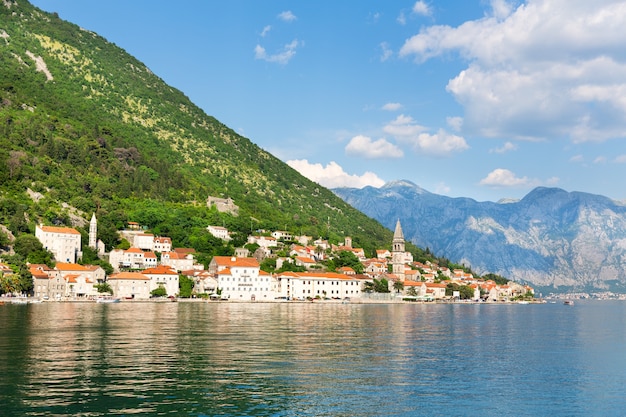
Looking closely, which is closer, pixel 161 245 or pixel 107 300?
pixel 107 300

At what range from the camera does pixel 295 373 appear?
3728 centimetres

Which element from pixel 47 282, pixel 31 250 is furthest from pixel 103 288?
pixel 31 250

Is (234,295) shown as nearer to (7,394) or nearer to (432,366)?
(432,366)

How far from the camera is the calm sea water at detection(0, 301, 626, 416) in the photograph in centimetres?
2935

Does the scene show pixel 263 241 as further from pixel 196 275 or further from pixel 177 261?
pixel 196 275

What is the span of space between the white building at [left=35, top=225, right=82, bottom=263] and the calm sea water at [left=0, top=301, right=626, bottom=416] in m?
78.5

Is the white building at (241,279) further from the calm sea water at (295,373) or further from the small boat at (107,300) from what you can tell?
the calm sea water at (295,373)

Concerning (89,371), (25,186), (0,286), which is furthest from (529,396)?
(25,186)

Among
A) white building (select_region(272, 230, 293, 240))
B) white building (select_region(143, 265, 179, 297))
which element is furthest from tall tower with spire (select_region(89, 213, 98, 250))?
white building (select_region(272, 230, 293, 240))

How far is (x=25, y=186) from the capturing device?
511ft

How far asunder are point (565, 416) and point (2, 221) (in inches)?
5069

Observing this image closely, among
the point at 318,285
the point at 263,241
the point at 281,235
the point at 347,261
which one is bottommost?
the point at 318,285

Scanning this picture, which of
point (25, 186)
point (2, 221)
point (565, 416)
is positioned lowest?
point (565, 416)

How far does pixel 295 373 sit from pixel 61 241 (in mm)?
115184
